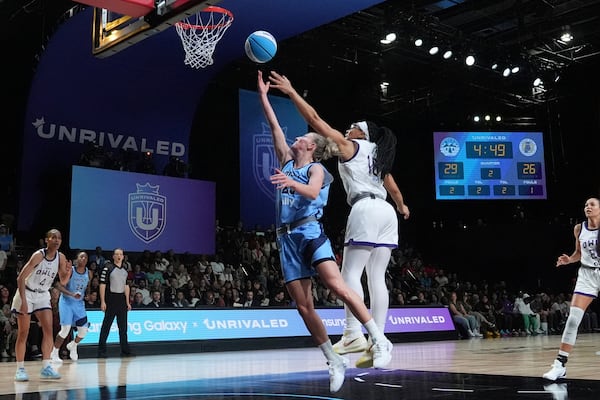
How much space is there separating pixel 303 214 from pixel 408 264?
51.8ft

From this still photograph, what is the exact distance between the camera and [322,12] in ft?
48.2

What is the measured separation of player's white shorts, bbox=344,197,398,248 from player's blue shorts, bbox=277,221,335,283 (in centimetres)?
61

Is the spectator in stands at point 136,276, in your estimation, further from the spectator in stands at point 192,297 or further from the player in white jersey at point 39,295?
the player in white jersey at point 39,295

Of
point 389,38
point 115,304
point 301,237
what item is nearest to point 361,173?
point 301,237

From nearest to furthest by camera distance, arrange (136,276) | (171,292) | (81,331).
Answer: (81,331)
(171,292)
(136,276)

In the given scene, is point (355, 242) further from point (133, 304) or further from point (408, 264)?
point (408, 264)

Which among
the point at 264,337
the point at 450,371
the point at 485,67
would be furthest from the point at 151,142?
the point at 450,371

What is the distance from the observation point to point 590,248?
6160 millimetres

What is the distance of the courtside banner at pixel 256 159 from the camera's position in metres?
18.9

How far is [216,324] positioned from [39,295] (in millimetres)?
5200

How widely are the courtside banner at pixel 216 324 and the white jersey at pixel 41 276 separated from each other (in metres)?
4.16

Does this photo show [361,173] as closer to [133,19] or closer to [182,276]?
[133,19]

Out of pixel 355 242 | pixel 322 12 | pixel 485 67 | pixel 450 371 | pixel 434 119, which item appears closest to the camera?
pixel 355 242

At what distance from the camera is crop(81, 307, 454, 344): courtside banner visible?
449 inches
